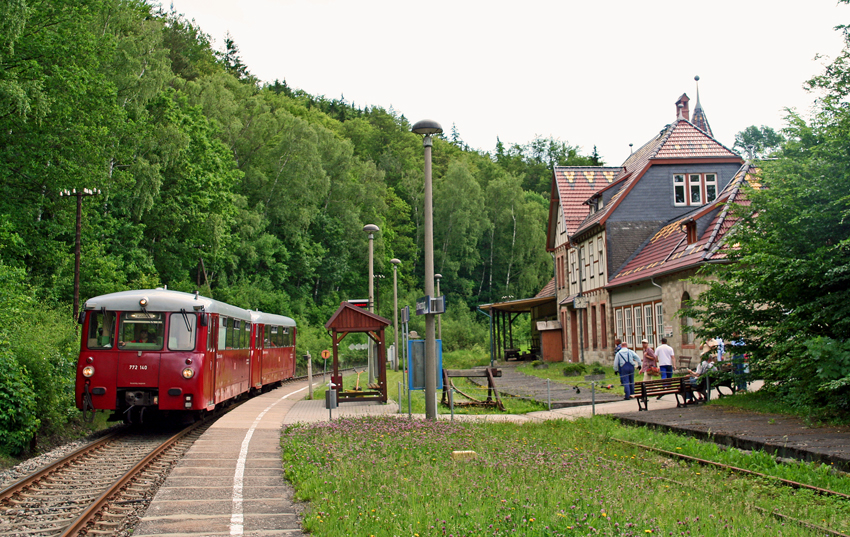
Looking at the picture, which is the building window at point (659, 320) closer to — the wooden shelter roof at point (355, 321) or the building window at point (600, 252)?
the building window at point (600, 252)

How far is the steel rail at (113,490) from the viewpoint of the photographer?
26.1ft

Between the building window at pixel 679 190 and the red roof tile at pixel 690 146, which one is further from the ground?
the red roof tile at pixel 690 146

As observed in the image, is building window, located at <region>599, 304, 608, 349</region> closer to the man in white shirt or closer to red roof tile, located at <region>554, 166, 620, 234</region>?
red roof tile, located at <region>554, 166, 620, 234</region>

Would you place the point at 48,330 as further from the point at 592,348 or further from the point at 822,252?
the point at 592,348

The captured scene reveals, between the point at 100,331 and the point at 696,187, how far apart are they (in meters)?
28.1

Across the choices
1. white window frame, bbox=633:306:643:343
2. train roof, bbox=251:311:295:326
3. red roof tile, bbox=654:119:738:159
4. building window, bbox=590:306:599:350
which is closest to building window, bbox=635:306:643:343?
white window frame, bbox=633:306:643:343

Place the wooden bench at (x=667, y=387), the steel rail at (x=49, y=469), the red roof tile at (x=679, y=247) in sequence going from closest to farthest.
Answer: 1. the steel rail at (x=49, y=469)
2. the wooden bench at (x=667, y=387)
3. the red roof tile at (x=679, y=247)

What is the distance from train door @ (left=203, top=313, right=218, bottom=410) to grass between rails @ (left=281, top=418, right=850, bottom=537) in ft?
13.1

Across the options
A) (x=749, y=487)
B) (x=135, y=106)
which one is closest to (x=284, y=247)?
(x=135, y=106)

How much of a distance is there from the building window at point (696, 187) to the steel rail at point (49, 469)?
92.0 ft

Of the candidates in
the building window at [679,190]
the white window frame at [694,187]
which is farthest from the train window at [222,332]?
the white window frame at [694,187]

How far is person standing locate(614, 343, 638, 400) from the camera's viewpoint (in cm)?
2064

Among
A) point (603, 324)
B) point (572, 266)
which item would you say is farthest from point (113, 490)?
point (572, 266)

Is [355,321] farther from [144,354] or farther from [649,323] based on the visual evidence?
[649,323]
